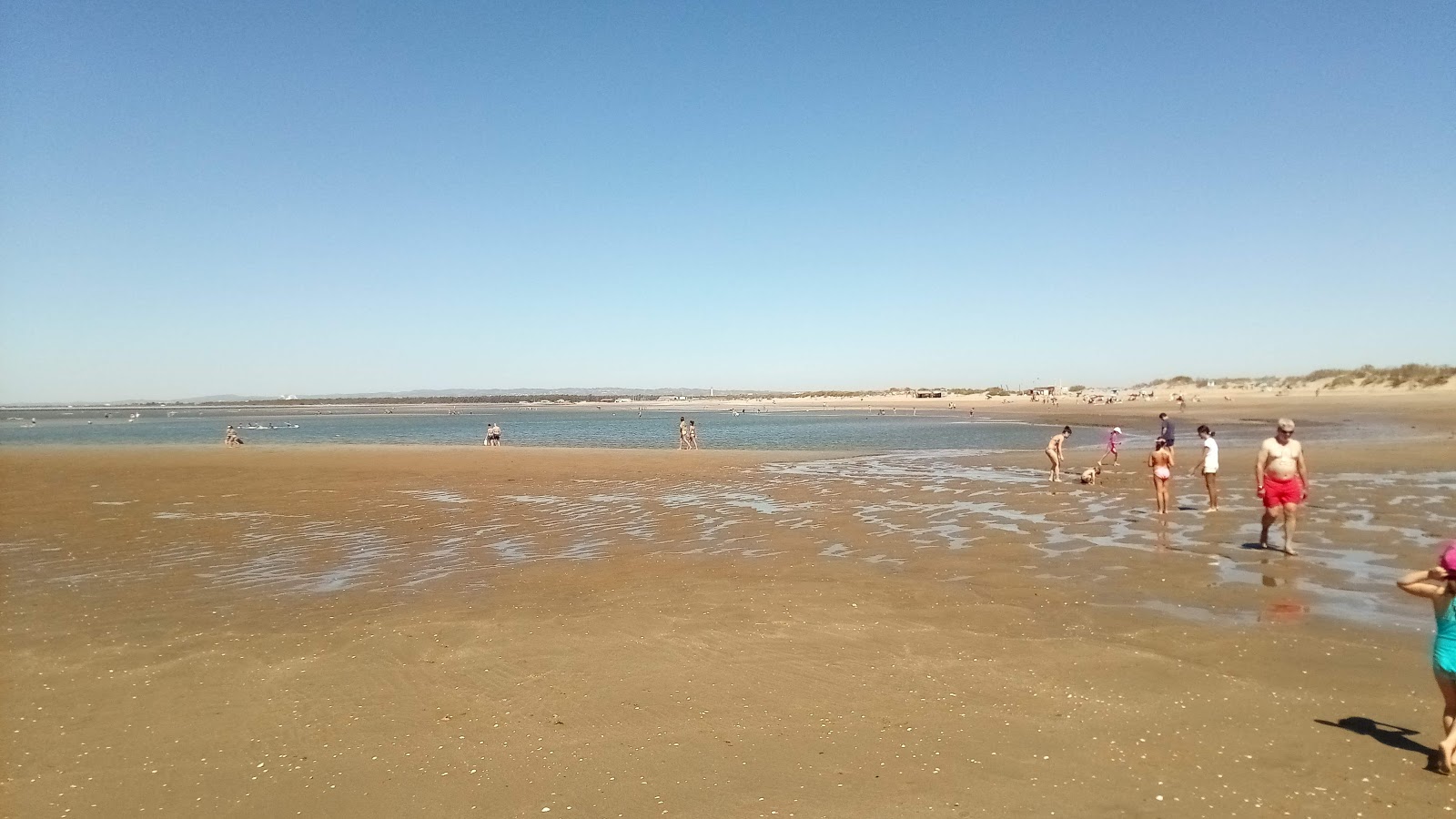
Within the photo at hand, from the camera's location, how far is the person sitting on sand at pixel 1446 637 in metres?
5.12

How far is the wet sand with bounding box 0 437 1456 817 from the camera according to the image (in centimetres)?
527

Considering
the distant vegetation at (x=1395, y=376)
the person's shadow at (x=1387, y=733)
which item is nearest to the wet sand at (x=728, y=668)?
the person's shadow at (x=1387, y=733)

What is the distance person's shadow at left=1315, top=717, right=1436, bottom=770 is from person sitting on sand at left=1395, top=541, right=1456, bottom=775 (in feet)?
0.59

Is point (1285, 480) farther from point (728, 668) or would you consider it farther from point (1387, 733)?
point (728, 668)

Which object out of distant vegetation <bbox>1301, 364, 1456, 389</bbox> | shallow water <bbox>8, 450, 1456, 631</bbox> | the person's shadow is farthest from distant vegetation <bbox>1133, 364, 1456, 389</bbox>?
the person's shadow

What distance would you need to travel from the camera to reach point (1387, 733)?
5770mm

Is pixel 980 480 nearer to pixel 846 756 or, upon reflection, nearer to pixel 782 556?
pixel 782 556

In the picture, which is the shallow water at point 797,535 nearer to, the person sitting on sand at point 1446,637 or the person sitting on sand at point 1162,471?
→ the person sitting on sand at point 1162,471

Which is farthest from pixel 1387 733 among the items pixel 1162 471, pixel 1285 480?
pixel 1162 471

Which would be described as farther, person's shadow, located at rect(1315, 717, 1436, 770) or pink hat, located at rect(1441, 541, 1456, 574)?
person's shadow, located at rect(1315, 717, 1436, 770)

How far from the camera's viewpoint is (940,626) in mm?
8617

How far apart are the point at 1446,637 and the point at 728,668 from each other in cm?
526

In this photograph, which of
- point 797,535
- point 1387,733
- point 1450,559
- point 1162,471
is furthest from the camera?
point 1162,471

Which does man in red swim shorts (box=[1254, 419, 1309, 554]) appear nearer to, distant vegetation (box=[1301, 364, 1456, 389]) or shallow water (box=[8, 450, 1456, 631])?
shallow water (box=[8, 450, 1456, 631])
